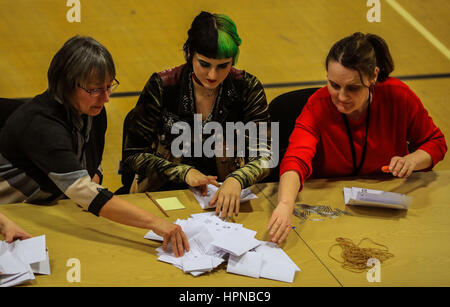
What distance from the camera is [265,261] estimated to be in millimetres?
1763

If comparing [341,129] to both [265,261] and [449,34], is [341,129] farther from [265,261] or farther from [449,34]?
[449,34]

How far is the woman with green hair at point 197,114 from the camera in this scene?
2.22 m

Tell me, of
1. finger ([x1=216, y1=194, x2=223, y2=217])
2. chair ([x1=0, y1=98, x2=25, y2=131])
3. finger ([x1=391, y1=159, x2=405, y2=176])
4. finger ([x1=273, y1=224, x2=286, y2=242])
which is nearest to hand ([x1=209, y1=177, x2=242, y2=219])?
finger ([x1=216, y1=194, x2=223, y2=217])

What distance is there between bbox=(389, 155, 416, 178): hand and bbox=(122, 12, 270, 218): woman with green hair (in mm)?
549

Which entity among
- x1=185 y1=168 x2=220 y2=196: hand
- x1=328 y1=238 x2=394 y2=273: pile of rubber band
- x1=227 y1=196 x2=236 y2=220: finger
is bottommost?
x1=328 y1=238 x2=394 y2=273: pile of rubber band

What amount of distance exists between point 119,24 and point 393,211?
3.49m

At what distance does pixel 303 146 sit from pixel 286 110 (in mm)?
414

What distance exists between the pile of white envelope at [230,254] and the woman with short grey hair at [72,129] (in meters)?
0.06

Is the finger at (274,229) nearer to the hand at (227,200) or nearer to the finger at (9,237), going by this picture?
the hand at (227,200)

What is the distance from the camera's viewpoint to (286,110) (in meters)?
2.70

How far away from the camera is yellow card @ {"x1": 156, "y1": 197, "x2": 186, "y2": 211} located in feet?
6.98

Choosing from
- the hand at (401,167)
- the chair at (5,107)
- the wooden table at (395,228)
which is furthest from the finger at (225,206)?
the chair at (5,107)

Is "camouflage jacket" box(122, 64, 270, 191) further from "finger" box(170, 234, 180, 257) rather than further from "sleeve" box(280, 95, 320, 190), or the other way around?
→ "finger" box(170, 234, 180, 257)

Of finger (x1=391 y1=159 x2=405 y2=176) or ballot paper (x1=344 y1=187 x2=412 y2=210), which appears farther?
finger (x1=391 y1=159 x2=405 y2=176)
